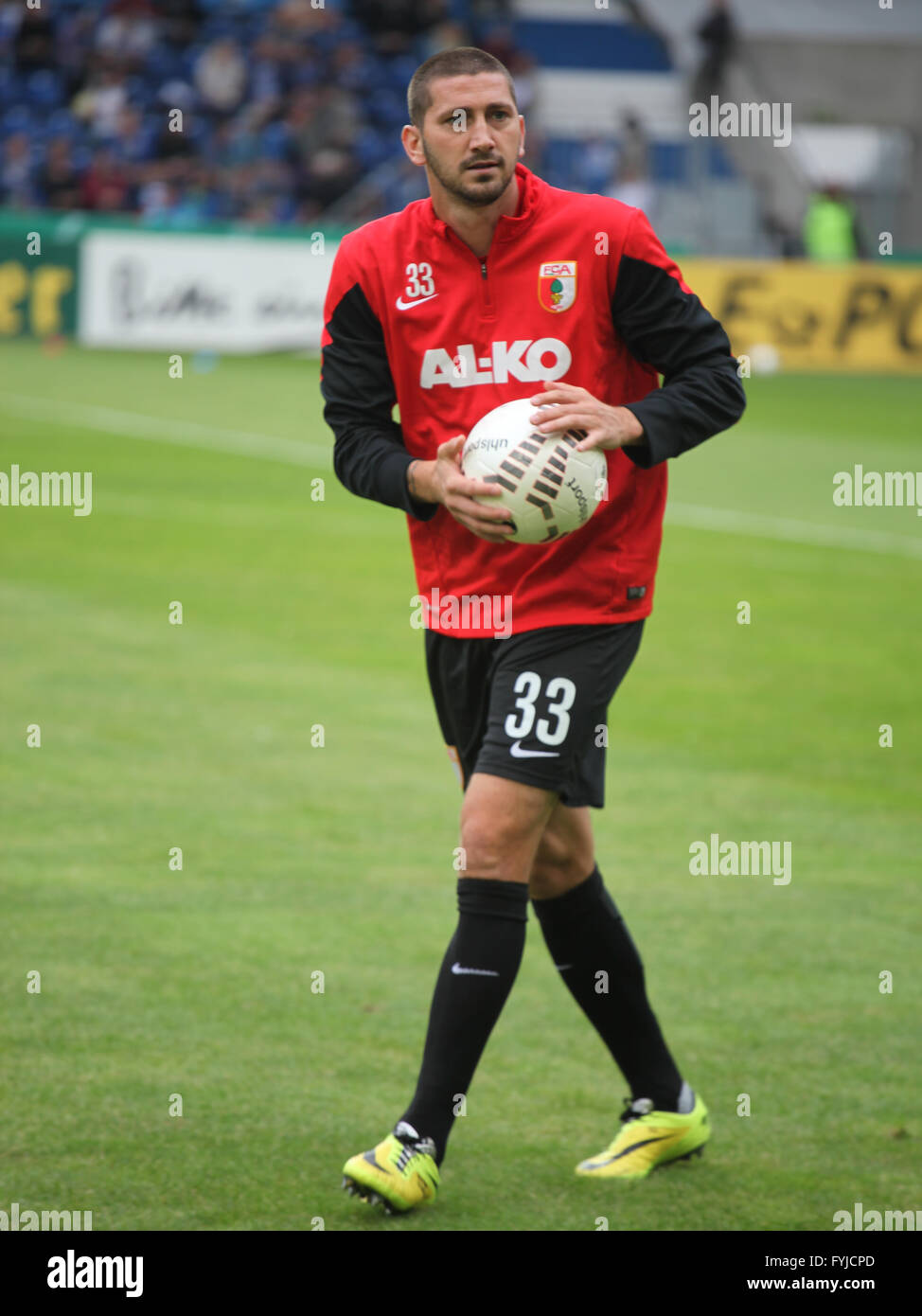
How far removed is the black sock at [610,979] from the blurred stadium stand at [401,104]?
86.4 ft

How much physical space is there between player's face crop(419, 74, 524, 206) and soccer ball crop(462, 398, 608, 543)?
0.51 m

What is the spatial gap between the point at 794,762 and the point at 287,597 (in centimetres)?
469

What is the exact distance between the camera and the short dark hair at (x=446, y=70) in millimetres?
4238

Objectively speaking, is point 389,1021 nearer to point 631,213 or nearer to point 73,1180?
point 73,1180

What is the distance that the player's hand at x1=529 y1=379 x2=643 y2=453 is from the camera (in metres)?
4.09

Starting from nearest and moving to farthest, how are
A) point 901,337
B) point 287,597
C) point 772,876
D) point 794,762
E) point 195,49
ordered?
point 772,876, point 794,762, point 287,597, point 901,337, point 195,49

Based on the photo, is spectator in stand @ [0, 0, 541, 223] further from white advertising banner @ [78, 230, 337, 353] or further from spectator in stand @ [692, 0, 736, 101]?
spectator in stand @ [692, 0, 736, 101]

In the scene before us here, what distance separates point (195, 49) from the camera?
3600cm

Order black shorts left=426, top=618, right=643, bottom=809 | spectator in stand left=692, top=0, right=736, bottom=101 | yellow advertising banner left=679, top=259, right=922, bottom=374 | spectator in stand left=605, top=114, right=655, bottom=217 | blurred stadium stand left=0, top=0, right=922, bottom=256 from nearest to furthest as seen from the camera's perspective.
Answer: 1. black shorts left=426, top=618, right=643, bottom=809
2. yellow advertising banner left=679, top=259, right=922, bottom=374
3. spectator in stand left=605, top=114, right=655, bottom=217
4. blurred stadium stand left=0, top=0, right=922, bottom=256
5. spectator in stand left=692, top=0, right=736, bottom=101

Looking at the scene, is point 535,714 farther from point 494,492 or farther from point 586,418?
point 586,418

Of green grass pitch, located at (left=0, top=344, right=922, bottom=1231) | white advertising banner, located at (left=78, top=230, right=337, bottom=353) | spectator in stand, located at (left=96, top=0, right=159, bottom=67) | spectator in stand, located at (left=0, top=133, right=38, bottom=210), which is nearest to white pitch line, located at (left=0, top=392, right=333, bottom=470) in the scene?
green grass pitch, located at (left=0, top=344, right=922, bottom=1231)

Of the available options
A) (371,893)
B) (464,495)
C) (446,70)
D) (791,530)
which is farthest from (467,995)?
(791,530)

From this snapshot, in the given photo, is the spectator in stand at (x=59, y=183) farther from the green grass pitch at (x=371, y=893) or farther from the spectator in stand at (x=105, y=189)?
the green grass pitch at (x=371, y=893)
